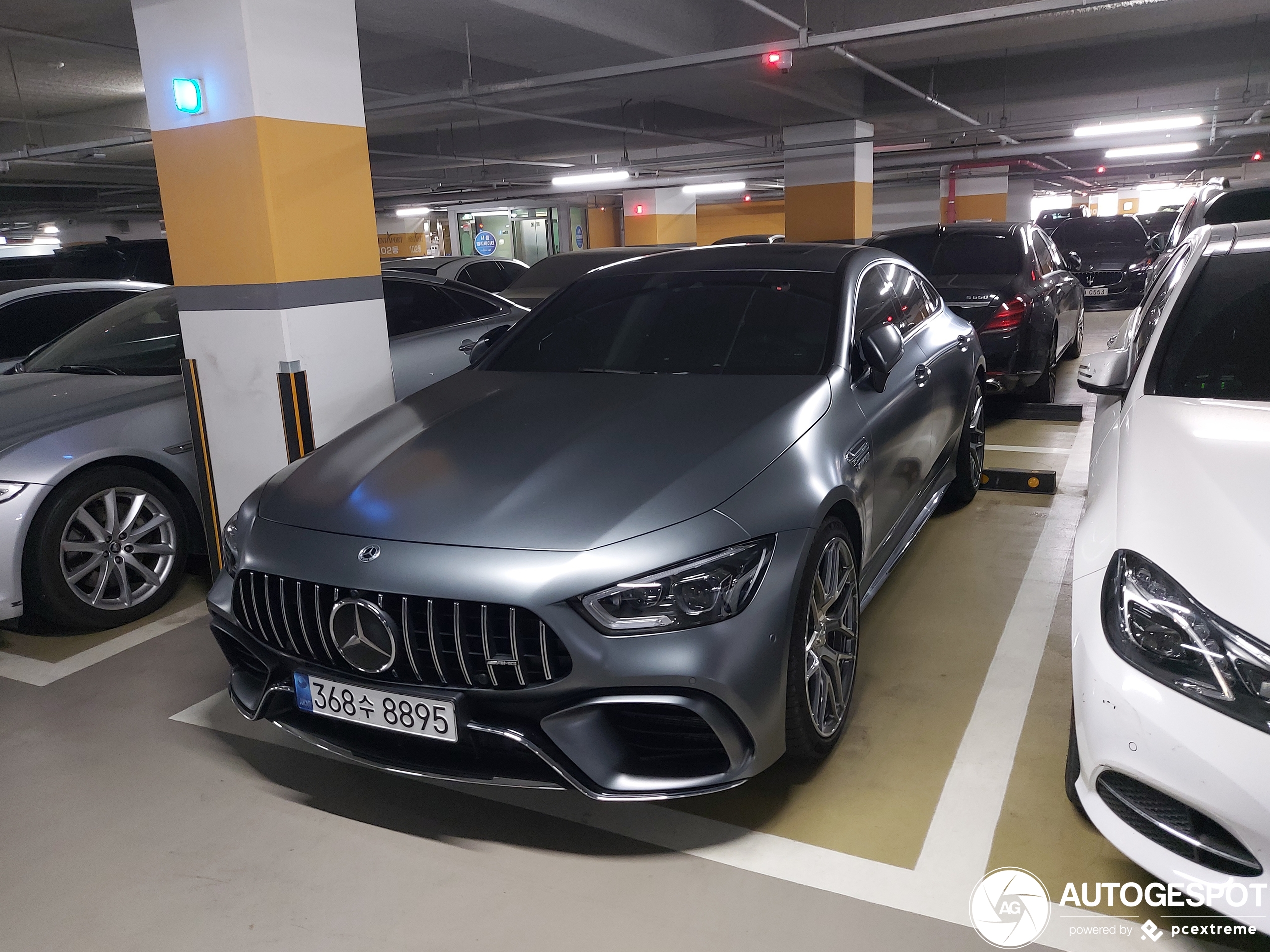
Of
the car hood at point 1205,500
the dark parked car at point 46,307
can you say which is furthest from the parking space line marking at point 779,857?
the dark parked car at point 46,307

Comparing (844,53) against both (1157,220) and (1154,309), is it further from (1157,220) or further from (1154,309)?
(1157,220)

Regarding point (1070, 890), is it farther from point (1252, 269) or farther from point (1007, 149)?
point (1007, 149)

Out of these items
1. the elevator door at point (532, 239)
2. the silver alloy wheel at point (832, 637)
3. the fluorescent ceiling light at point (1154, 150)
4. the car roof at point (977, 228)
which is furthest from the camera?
the elevator door at point (532, 239)

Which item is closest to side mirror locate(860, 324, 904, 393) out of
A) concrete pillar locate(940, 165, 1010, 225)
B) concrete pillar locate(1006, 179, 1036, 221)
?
concrete pillar locate(940, 165, 1010, 225)

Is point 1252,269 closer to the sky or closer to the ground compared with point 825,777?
closer to the sky

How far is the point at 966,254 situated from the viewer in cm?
616

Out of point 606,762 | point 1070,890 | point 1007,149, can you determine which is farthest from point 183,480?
point 1007,149

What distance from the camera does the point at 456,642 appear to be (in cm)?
197

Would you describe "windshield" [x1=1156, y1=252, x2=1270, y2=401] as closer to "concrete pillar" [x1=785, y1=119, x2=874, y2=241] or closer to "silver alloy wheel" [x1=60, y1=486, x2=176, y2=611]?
"silver alloy wheel" [x1=60, y1=486, x2=176, y2=611]

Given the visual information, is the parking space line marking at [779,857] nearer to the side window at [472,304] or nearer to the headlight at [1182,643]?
the headlight at [1182,643]

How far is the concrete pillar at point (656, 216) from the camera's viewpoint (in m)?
24.7

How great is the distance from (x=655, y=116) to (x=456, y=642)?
14.1 meters

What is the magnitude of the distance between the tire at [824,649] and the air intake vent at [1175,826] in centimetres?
64

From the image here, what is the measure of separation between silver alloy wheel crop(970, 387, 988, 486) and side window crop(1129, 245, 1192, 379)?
0.83 m
